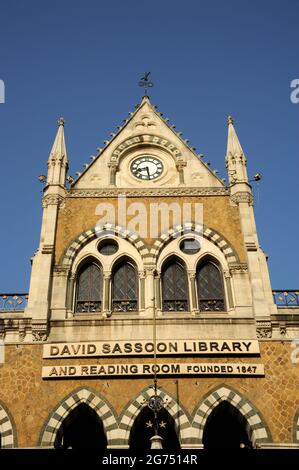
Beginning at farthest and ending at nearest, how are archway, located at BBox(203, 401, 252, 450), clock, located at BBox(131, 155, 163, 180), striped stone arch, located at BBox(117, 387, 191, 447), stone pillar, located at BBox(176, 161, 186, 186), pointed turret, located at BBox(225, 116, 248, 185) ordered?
clock, located at BBox(131, 155, 163, 180) → stone pillar, located at BBox(176, 161, 186, 186) → pointed turret, located at BBox(225, 116, 248, 185) → archway, located at BBox(203, 401, 252, 450) → striped stone arch, located at BBox(117, 387, 191, 447)

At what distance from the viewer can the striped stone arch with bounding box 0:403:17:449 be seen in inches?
597

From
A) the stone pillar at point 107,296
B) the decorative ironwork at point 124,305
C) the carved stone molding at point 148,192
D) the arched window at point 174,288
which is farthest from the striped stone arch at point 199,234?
the decorative ironwork at point 124,305

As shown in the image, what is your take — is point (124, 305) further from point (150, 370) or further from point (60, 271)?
point (150, 370)

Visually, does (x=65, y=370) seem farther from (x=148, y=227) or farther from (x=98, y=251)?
(x=148, y=227)

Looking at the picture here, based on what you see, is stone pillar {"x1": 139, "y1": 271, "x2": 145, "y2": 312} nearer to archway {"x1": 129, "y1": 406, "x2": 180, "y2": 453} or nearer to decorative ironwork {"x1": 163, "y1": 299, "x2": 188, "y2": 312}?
decorative ironwork {"x1": 163, "y1": 299, "x2": 188, "y2": 312}

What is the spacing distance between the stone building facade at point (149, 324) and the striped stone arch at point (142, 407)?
3 centimetres

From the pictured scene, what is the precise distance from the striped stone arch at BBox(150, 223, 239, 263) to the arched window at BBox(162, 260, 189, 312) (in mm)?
734

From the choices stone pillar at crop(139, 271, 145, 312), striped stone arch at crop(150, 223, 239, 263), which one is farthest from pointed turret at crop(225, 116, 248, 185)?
stone pillar at crop(139, 271, 145, 312)

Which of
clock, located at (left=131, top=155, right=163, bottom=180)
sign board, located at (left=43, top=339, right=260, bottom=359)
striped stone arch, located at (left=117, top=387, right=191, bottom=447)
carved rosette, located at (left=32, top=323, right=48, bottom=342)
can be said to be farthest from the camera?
clock, located at (left=131, top=155, right=163, bottom=180)

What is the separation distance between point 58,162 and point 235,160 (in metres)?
6.95

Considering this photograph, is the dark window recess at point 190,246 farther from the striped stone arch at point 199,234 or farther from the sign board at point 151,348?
the sign board at point 151,348

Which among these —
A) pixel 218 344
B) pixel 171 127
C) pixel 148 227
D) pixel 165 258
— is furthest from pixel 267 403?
pixel 171 127

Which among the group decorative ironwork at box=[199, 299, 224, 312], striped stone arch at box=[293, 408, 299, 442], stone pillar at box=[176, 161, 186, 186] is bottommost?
striped stone arch at box=[293, 408, 299, 442]

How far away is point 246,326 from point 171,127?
9901 mm
